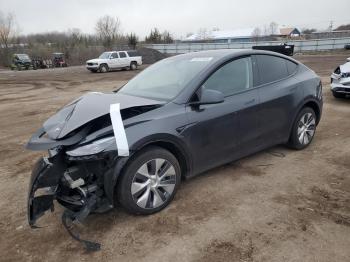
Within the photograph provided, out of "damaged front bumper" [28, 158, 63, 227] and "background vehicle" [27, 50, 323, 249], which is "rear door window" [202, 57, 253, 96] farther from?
"damaged front bumper" [28, 158, 63, 227]

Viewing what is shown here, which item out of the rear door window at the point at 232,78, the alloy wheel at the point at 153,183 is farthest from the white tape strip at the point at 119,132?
the rear door window at the point at 232,78

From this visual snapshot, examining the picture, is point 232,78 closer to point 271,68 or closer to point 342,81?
point 271,68

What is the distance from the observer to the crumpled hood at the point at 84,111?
333 cm

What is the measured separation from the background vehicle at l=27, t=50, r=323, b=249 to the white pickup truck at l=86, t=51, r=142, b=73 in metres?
23.6

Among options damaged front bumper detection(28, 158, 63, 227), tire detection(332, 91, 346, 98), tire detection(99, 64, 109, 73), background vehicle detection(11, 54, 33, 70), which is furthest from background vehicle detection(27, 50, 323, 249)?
background vehicle detection(11, 54, 33, 70)

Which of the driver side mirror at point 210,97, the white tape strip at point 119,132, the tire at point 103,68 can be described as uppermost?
the driver side mirror at point 210,97

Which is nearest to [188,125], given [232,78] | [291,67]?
[232,78]

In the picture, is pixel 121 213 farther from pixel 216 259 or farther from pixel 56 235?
pixel 216 259

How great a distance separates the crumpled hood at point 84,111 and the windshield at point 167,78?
29 cm

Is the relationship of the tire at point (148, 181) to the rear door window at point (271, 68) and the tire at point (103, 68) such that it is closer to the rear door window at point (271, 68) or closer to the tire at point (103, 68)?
the rear door window at point (271, 68)

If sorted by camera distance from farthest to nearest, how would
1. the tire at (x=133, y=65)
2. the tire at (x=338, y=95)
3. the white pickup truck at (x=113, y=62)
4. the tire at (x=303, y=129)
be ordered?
the tire at (x=133, y=65) → the white pickup truck at (x=113, y=62) → the tire at (x=338, y=95) → the tire at (x=303, y=129)

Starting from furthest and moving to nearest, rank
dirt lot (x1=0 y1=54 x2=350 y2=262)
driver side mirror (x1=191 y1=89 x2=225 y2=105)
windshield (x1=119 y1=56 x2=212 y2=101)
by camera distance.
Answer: windshield (x1=119 y1=56 x2=212 y2=101) → driver side mirror (x1=191 y1=89 x2=225 y2=105) → dirt lot (x1=0 y1=54 x2=350 y2=262)

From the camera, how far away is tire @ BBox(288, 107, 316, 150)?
5164 mm

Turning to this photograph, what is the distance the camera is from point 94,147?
3191mm
